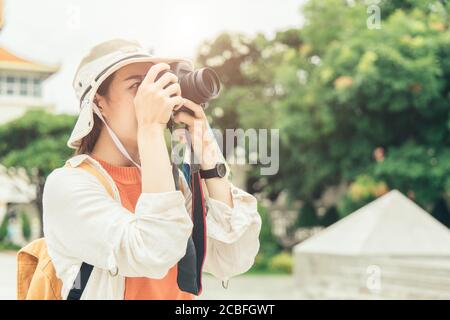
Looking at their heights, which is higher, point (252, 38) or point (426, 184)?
point (252, 38)

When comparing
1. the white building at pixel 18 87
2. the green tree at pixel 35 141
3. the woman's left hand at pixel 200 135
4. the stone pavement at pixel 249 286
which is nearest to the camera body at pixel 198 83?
the woman's left hand at pixel 200 135

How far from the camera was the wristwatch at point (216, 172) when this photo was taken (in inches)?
46.8

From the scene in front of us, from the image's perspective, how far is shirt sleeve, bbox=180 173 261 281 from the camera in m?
1.20

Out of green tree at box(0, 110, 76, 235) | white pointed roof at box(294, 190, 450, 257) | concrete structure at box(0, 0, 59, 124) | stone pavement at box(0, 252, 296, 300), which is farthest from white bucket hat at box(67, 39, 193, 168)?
concrete structure at box(0, 0, 59, 124)

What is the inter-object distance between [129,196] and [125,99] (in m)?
0.16

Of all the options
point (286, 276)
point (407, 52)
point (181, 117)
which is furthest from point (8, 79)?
point (181, 117)

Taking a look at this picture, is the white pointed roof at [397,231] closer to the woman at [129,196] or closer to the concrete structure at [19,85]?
the woman at [129,196]

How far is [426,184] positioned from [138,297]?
33.6 ft

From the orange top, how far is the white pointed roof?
5562 millimetres

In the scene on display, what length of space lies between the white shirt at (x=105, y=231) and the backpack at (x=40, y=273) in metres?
0.01

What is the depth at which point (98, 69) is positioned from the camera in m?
1.11

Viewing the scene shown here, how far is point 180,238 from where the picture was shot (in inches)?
39.3
